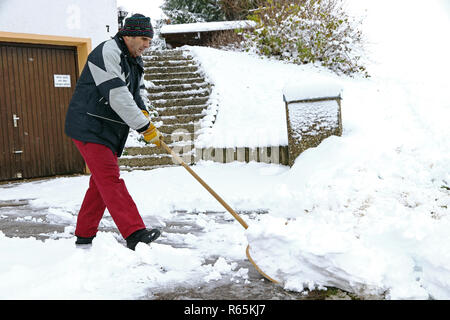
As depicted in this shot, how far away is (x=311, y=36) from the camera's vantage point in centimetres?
1034

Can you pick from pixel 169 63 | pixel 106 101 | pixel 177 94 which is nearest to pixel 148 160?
pixel 177 94

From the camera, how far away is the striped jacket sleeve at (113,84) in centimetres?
286

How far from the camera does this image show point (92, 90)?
2.98 metres

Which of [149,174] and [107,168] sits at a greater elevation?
[107,168]

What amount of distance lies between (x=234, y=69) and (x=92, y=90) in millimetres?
6976

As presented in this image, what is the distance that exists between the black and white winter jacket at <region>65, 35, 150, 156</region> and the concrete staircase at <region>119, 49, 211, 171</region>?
3.86 metres

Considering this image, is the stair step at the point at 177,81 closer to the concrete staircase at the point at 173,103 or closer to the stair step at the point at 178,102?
the concrete staircase at the point at 173,103

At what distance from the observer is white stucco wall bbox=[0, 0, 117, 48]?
22.2 ft

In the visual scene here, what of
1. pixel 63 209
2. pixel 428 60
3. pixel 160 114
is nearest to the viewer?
pixel 63 209

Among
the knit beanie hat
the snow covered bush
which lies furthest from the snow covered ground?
the snow covered bush

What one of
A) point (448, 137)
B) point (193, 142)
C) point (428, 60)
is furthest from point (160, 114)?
point (428, 60)

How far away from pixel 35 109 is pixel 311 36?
21.6ft

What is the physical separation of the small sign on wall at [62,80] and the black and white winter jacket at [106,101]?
4978 mm
